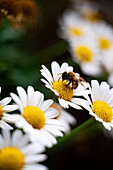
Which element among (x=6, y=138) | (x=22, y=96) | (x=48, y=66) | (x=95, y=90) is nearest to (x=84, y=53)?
(x=48, y=66)

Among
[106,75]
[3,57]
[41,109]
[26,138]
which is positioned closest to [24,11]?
[3,57]

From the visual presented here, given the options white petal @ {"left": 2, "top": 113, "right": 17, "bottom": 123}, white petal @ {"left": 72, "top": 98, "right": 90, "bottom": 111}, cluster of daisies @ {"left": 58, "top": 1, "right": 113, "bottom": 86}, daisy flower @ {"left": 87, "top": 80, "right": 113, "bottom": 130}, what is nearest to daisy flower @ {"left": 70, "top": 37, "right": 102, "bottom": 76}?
cluster of daisies @ {"left": 58, "top": 1, "right": 113, "bottom": 86}

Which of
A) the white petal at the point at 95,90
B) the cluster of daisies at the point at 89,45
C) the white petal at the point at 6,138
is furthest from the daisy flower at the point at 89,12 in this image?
the white petal at the point at 6,138

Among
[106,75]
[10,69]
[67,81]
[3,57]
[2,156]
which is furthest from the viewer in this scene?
[106,75]

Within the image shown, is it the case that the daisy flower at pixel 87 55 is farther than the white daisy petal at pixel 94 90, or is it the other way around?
the daisy flower at pixel 87 55

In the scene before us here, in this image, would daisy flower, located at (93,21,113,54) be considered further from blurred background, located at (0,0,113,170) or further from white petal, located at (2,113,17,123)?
white petal, located at (2,113,17,123)

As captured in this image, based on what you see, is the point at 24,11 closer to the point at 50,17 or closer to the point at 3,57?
the point at 3,57

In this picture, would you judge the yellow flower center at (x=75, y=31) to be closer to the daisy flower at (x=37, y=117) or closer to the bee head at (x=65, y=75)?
the bee head at (x=65, y=75)
